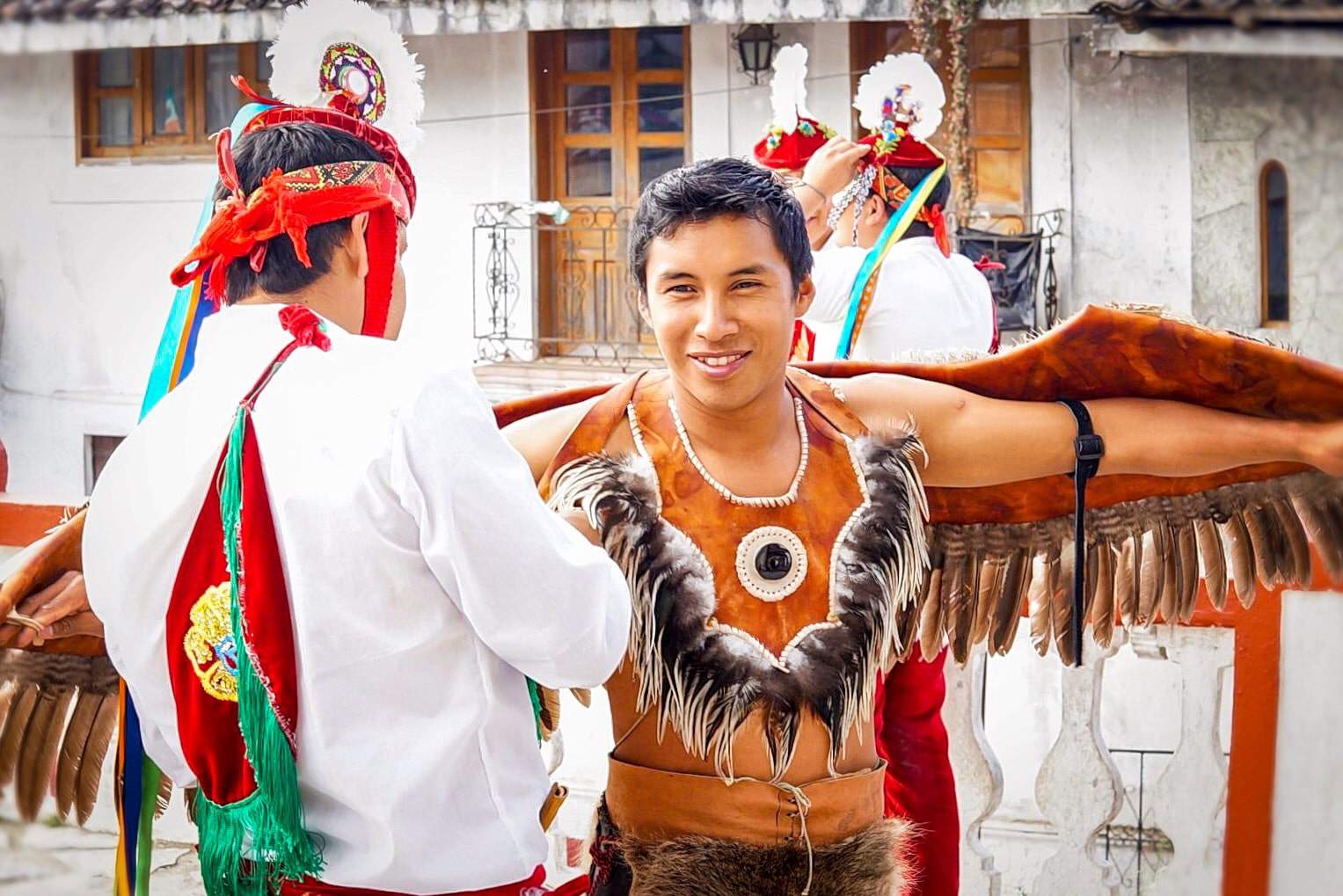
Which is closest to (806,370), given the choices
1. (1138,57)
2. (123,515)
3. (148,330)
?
(123,515)

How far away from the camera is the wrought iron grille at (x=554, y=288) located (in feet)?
35.0

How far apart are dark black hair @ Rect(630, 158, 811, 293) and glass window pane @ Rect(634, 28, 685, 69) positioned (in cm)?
865

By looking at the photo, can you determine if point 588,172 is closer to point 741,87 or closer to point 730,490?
point 741,87

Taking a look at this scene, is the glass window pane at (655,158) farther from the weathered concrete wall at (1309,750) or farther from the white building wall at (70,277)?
the weathered concrete wall at (1309,750)

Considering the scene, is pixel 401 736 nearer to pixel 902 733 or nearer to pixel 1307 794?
pixel 902 733

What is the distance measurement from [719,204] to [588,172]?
A: 8884 millimetres

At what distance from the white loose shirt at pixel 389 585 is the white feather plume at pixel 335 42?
0.47 meters

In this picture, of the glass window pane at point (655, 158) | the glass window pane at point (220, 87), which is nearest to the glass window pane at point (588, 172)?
the glass window pane at point (655, 158)

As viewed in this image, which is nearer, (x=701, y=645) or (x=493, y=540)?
(x=493, y=540)

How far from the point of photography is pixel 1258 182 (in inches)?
365

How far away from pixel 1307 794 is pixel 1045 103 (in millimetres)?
7403

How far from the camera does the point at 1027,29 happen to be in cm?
1002

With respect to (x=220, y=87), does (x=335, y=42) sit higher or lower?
lower

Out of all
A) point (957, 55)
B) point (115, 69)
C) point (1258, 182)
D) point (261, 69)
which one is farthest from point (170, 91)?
point (1258, 182)
